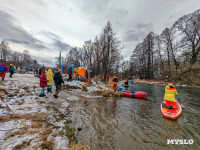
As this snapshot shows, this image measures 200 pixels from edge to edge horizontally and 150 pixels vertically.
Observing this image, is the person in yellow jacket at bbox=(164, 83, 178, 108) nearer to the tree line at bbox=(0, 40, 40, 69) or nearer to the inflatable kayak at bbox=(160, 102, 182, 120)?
the inflatable kayak at bbox=(160, 102, 182, 120)

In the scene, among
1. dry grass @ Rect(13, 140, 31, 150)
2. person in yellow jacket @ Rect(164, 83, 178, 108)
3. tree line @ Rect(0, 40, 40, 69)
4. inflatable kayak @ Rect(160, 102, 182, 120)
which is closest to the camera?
dry grass @ Rect(13, 140, 31, 150)

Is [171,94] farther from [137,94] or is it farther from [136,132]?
[136,132]

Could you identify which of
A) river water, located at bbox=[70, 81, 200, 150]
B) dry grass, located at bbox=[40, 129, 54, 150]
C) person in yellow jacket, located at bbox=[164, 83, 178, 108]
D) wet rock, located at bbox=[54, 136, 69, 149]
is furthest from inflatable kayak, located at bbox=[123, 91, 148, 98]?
dry grass, located at bbox=[40, 129, 54, 150]

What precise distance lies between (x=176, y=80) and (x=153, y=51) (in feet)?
43.6

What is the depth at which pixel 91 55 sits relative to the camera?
32.8 meters

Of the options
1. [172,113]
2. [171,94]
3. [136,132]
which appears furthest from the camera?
[171,94]

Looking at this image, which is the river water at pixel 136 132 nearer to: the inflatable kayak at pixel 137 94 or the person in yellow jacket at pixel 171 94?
the person in yellow jacket at pixel 171 94

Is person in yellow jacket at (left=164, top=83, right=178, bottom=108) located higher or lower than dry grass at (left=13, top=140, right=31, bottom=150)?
higher

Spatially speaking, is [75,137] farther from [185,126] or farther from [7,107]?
[185,126]

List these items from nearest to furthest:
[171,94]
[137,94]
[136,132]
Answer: [136,132] < [171,94] < [137,94]

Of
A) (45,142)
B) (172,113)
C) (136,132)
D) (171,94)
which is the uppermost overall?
(171,94)

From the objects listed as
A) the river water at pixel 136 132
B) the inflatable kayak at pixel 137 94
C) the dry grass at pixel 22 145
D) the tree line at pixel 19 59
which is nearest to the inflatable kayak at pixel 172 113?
the river water at pixel 136 132

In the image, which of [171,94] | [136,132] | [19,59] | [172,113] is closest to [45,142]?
[136,132]

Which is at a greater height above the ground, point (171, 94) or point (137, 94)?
point (171, 94)
